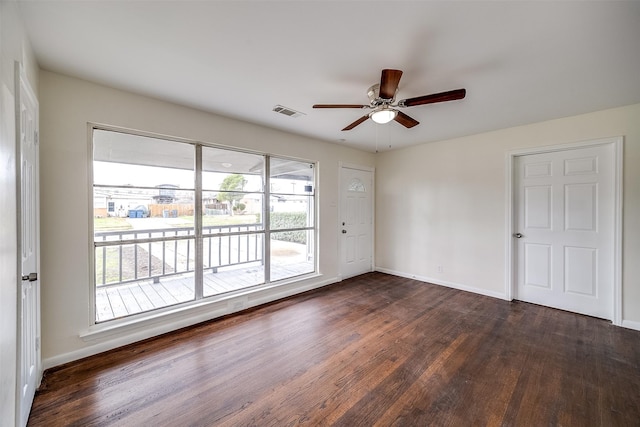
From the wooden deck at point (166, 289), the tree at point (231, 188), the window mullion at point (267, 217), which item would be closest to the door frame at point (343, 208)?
the wooden deck at point (166, 289)

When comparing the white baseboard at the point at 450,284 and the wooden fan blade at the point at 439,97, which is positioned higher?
the wooden fan blade at the point at 439,97

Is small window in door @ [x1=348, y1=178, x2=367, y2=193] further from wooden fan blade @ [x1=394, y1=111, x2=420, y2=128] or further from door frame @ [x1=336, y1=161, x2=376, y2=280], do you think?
wooden fan blade @ [x1=394, y1=111, x2=420, y2=128]

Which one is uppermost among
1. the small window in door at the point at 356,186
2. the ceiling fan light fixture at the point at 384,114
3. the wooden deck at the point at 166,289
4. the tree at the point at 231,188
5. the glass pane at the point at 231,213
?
the ceiling fan light fixture at the point at 384,114

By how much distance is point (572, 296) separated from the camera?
3289 mm

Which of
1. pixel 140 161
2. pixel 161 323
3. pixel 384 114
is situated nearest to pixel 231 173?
pixel 140 161

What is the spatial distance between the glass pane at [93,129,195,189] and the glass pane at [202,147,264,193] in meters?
0.19

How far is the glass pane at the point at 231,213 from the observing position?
318 cm

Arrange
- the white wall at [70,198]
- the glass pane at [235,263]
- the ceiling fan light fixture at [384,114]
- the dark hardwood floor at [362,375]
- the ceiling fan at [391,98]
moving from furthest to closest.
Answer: the glass pane at [235,263], the ceiling fan light fixture at [384,114], the white wall at [70,198], the ceiling fan at [391,98], the dark hardwood floor at [362,375]

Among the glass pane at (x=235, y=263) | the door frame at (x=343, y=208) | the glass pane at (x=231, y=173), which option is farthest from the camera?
the door frame at (x=343, y=208)

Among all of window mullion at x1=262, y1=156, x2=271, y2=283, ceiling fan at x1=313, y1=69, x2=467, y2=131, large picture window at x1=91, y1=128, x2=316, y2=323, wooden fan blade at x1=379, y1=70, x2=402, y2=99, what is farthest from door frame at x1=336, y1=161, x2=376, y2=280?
wooden fan blade at x1=379, y1=70, x2=402, y2=99

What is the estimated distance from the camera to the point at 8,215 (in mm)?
1255

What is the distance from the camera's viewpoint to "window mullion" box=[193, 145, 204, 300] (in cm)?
304

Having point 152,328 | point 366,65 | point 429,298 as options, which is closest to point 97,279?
point 152,328

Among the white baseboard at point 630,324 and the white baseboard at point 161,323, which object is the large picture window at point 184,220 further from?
the white baseboard at point 630,324
